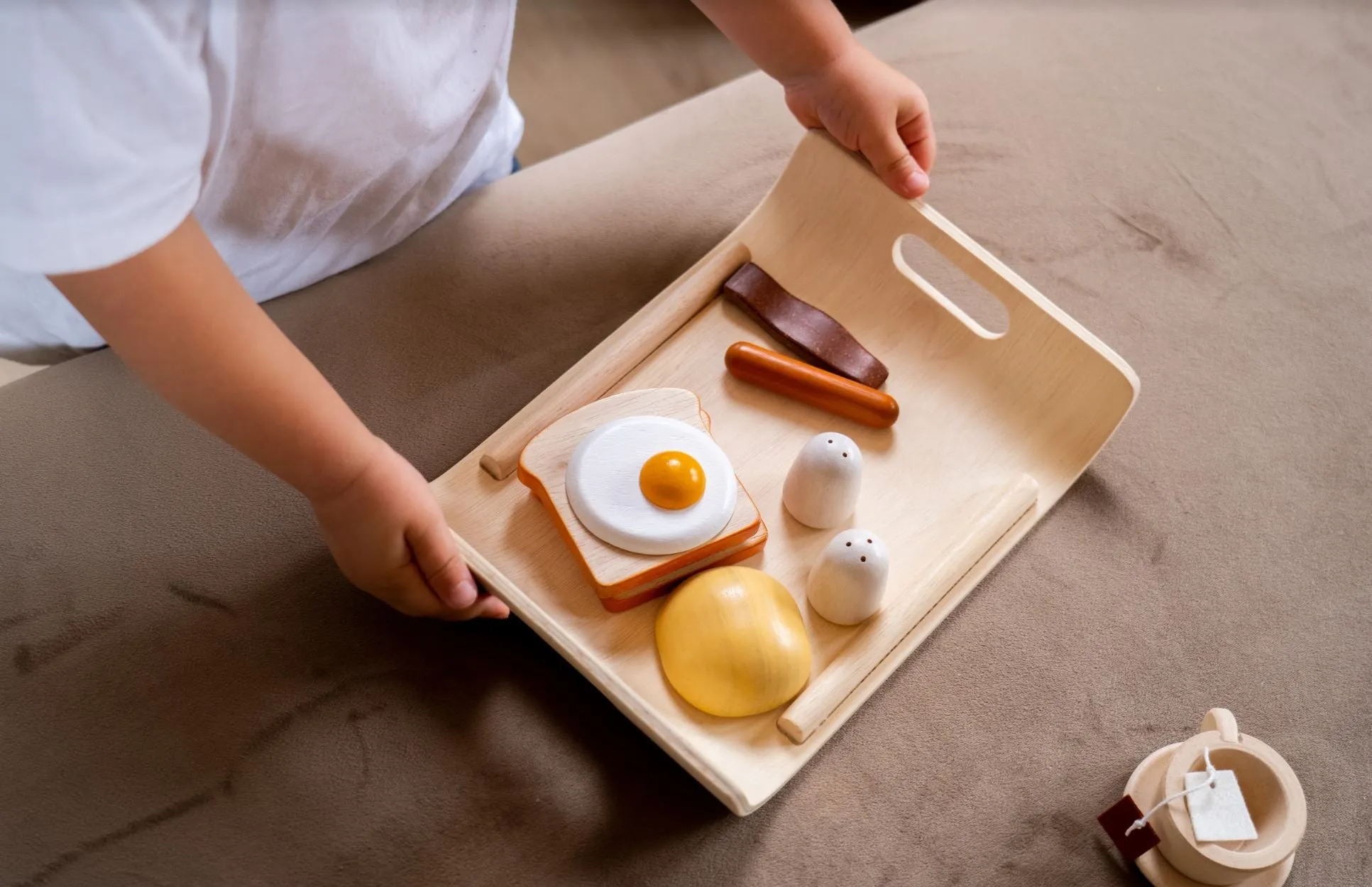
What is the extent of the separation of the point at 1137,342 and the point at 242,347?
1.89ft

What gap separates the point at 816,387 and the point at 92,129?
1.28 ft

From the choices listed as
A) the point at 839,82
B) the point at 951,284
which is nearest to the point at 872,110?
the point at 839,82

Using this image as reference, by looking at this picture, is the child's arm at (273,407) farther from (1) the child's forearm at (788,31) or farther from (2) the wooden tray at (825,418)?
(1) the child's forearm at (788,31)

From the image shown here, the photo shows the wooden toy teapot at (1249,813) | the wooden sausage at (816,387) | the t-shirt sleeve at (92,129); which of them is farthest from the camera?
the wooden sausage at (816,387)

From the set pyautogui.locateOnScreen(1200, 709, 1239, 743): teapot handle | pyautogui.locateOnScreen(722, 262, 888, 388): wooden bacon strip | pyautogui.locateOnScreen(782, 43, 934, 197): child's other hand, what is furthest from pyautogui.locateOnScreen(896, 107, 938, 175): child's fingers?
pyautogui.locateOnScreen(1200, 709, 1239, 743): teapot handle

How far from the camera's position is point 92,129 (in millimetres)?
370

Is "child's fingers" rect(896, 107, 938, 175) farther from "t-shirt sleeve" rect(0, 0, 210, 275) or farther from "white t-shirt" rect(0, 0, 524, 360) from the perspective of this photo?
"t-shirt sleeve" rect(0, 0, 210, 275)

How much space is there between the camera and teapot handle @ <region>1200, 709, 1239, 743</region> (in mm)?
513

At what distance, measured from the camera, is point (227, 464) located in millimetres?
599

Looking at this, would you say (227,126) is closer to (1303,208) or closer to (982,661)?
(982,661)

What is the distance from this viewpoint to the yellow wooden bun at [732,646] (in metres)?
0.50

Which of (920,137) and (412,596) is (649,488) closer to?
(412,596)

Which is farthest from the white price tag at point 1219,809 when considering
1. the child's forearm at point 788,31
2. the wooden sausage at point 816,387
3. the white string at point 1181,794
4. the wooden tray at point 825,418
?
the child's forearm at point 788,31

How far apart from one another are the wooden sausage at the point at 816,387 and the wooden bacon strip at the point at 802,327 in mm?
15
